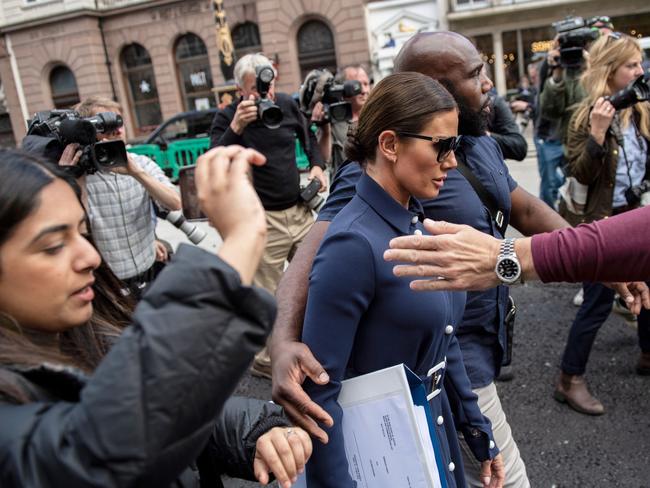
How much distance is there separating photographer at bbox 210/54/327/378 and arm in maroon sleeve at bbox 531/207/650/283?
2.74 metres

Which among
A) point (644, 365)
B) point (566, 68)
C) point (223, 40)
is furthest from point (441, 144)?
point (223, 40)

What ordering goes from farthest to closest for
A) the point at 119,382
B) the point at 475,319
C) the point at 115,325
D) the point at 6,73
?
the point at 6,73 → the point at 475,319 → the point at 115,325 → the point at 119,382

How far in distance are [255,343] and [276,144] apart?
3423 mm

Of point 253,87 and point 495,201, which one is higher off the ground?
point 253,87

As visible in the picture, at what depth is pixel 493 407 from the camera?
2.08 metres

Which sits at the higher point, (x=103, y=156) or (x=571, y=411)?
(x=103, y=156)

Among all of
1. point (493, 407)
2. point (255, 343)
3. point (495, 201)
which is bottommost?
point (493, 407)

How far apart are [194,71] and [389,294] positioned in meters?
22.6

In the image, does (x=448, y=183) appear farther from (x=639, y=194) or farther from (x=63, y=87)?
(x=63, y=87)

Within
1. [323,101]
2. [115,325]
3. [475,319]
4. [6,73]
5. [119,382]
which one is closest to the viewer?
[119,382]

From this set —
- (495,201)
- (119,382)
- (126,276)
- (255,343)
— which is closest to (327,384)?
(255,343)

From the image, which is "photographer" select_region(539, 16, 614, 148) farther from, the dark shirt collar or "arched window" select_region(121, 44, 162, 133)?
"arched window" select_region(121, 44, 162, 133)

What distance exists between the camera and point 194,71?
22422 millimetres

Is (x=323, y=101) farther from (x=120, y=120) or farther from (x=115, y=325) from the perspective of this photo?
(x=115, y=325)
